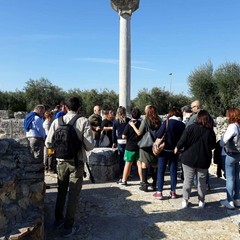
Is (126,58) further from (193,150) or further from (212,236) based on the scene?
(212,236)

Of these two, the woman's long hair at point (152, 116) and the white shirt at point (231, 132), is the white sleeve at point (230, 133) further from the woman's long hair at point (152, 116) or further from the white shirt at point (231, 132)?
the woman's long hair at point (152, 116)

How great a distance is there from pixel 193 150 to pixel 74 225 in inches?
95.9

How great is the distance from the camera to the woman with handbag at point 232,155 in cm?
553

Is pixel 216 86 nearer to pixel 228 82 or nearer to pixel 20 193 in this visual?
pixel 228 82

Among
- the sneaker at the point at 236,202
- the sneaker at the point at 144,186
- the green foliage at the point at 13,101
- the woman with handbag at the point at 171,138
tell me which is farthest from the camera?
the green foliage at the point at 13,101

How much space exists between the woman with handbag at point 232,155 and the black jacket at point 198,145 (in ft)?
0.99

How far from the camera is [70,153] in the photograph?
4371 mm

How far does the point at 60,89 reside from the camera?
1578 inches

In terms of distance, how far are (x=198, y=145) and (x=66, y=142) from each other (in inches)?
96.5

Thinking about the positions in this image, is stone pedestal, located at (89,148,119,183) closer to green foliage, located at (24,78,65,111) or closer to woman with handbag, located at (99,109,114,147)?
woman with handbag, located at (99,109,114,147)

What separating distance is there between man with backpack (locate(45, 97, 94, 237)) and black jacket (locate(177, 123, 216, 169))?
1903 millimetres

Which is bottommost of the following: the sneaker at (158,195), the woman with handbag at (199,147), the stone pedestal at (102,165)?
the sneaker at (158,195)

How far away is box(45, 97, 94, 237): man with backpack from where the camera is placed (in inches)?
173

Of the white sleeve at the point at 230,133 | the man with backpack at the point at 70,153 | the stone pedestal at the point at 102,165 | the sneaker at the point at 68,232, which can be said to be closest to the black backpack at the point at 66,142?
the man with backpack at the point at 70,153
